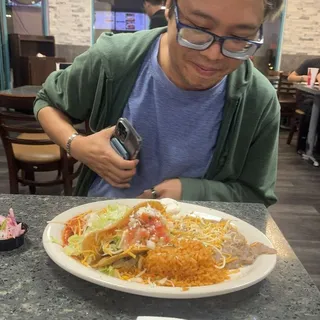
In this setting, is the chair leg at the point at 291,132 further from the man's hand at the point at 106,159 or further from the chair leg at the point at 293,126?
the man's hand at the point at 106,159

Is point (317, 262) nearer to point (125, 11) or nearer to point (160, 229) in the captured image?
point (160, 229)

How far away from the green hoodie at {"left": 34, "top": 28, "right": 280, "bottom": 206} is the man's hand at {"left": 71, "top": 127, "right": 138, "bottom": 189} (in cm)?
17

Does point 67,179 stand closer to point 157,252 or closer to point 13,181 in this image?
point 13,181

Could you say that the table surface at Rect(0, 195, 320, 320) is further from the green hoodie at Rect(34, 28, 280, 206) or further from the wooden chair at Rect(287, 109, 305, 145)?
the wooden chair at Rect(287, 109, 305, 145)

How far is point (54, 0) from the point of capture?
25.0ft

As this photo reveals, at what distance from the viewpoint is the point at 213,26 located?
0.93 meters

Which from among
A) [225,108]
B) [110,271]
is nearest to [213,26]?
[225,108]

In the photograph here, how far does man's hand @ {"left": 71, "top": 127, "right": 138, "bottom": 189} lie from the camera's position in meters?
1.11

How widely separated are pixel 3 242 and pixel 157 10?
9.60 feet

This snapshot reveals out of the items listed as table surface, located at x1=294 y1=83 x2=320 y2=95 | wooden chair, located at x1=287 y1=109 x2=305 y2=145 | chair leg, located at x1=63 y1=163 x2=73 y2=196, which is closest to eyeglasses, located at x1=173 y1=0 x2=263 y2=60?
chair leg, located at x1=63 y1=163 x2=73 y2=196

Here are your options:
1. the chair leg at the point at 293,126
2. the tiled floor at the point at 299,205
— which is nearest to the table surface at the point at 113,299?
the tiled floor at the point at 299,205

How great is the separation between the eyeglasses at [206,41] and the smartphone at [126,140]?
0.25 m

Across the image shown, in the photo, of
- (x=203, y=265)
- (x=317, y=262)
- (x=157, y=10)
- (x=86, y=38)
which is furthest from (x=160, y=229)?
(x=86, y=38)

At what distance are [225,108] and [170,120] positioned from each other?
17 centimetres
